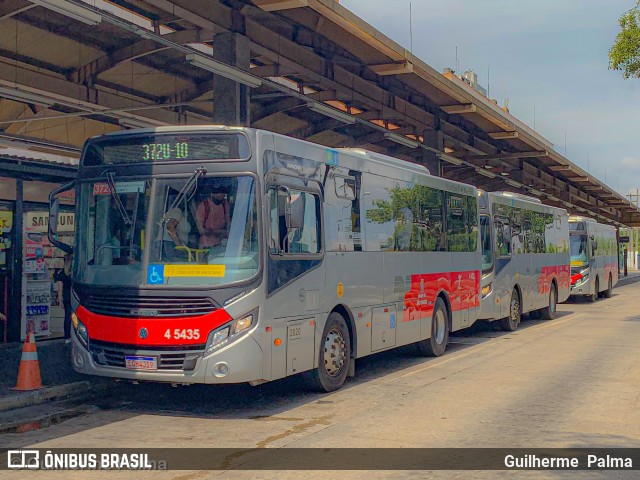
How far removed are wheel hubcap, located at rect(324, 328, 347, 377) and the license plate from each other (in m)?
2.42

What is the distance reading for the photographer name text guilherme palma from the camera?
21.8ft

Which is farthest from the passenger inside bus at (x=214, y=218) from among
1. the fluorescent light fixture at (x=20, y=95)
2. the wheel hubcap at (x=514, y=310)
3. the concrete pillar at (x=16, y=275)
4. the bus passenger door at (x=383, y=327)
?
the wheel hubcap at (x=514, y=310)

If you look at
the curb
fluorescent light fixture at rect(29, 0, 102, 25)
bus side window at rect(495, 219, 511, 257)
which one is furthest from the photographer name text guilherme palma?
bus side window at rect(495, 219, 511, 257)

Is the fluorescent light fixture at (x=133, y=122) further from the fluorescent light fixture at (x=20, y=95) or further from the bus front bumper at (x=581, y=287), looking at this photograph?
the bus front bumper at (x=581, y=287)

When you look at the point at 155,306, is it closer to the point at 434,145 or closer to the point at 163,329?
the point at 163,329

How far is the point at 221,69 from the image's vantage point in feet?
41.7

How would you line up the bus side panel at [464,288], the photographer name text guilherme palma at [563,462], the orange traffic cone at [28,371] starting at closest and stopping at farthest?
the photographer name text guilherme palma at [563,462] < the orange traffic cone at [28,371] < the bus side panel at [464,288]

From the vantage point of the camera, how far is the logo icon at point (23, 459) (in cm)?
673

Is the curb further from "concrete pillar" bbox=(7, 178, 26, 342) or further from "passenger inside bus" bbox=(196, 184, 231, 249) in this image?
"concrete pillar" bbox=(7, 178, 26, 342)

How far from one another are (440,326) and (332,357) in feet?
15.2

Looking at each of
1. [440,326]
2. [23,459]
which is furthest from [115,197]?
[440,326]

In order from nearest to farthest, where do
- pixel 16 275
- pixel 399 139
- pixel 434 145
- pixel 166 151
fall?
pixel 166 151 < pixel 16 275 < pixel 399 139 < pixel 434 145

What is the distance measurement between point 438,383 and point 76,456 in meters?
5.62

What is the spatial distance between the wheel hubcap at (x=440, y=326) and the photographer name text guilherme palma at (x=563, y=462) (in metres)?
7.45
